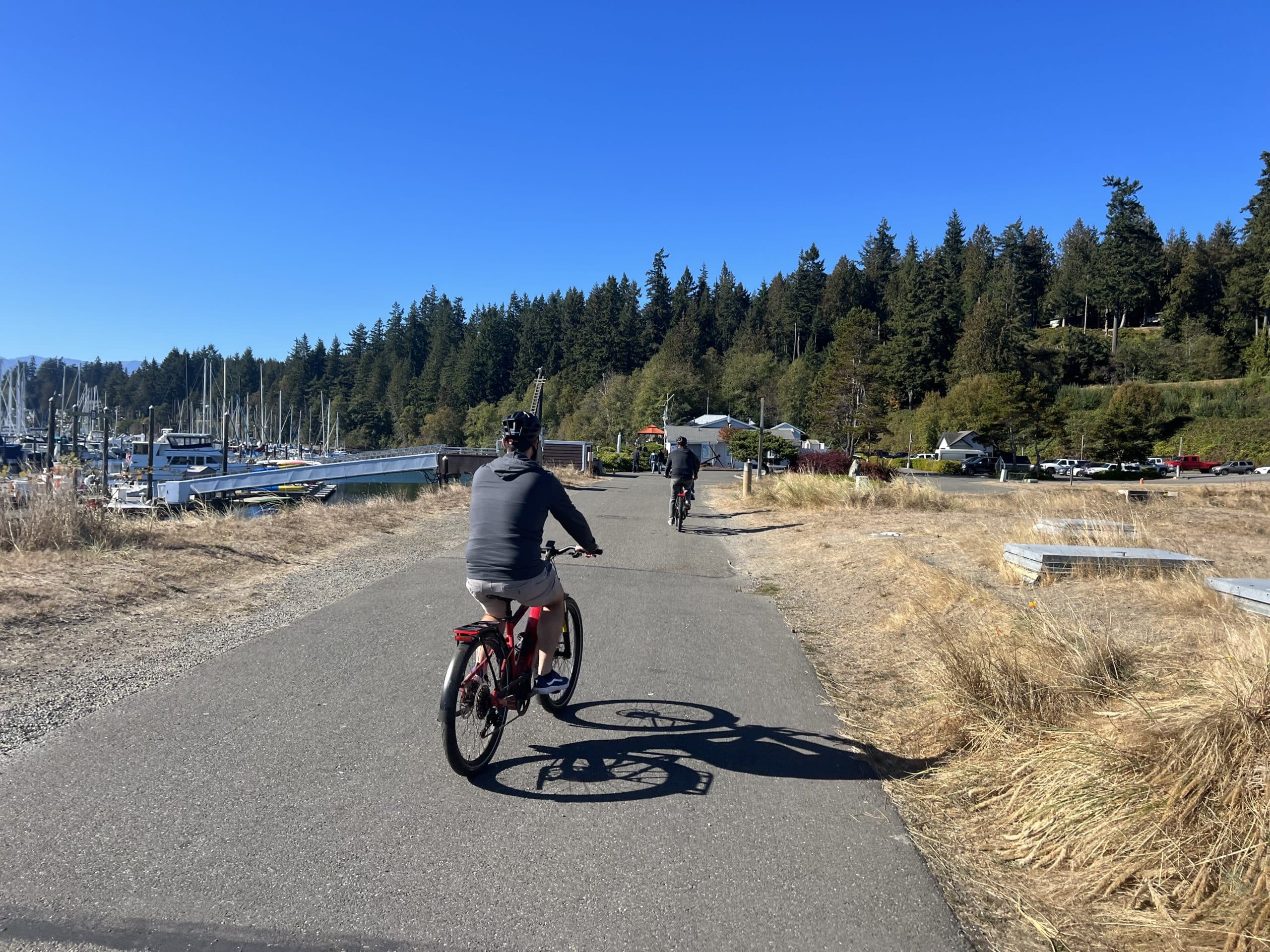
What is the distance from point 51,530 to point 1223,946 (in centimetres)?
1059

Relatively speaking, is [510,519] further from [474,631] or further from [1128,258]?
[1128,258]

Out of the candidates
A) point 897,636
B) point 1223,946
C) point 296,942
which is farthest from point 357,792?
point 897,636

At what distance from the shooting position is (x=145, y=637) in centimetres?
641

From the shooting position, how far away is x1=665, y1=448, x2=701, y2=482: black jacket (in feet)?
54.7

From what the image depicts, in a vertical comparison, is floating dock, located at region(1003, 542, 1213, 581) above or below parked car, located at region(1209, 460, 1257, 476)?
below

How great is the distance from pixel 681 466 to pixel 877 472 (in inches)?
664

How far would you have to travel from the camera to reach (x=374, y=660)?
6.10 metres

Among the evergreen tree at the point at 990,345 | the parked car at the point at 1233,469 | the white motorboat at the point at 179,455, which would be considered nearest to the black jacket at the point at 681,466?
the white motorboat at the point at 179,455

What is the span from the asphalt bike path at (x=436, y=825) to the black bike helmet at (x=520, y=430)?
1724 millimetres

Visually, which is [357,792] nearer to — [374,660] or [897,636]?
[374,660]

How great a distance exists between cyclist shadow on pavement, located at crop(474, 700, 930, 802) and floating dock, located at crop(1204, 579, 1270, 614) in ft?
13.8

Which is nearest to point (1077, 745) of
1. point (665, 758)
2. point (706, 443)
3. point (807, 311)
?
point (665, 758)

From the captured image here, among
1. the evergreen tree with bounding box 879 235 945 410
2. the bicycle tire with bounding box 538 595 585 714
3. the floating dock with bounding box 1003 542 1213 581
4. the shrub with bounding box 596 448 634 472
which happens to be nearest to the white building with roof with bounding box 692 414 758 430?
the shrub with bounding box 596 448 634 472

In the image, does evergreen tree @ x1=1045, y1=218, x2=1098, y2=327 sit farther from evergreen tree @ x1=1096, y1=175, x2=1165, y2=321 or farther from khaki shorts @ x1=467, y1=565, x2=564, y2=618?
khaki shorts @ x1=467, y1=565, x2=564, y2=618
